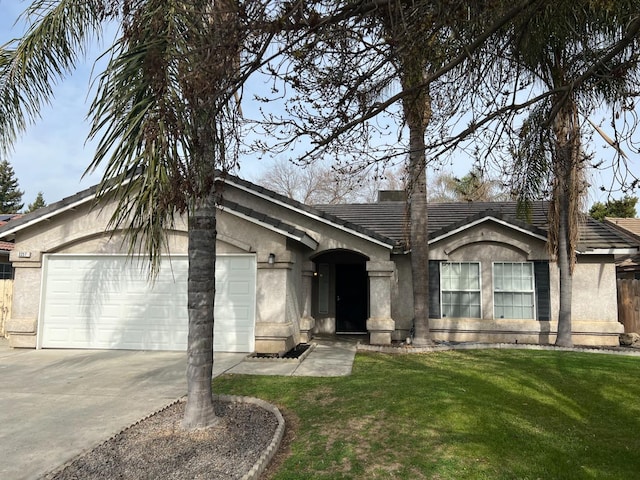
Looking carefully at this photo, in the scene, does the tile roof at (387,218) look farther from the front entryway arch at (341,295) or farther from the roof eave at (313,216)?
the front entryway arch at (341,295)

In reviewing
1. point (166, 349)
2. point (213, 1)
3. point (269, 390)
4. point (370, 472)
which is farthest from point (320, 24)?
point (166, 349)

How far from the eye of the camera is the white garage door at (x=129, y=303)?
1088 cm

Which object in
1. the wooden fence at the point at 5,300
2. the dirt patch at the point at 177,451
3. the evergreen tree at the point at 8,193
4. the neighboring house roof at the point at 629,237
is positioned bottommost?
the dirt patch at the point at 177,451

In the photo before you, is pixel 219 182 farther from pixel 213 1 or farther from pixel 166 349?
pixel 166 349

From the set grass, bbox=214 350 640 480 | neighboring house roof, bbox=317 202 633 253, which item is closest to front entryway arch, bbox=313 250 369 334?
neighboring house roof, bbox=317 202 633 253

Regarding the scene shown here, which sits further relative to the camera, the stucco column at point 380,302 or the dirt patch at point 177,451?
the stucco column at point 380,302

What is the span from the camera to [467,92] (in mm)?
5254

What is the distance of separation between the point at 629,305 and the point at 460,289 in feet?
20.1

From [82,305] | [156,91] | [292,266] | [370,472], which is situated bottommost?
[370,472]

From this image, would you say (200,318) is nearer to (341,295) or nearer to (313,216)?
(313,216)

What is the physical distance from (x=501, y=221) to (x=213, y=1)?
10.7 meters

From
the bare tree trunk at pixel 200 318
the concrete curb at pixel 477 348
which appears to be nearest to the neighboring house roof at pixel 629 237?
the concrete curb at pixel 477 348

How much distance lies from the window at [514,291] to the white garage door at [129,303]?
22.9 feet

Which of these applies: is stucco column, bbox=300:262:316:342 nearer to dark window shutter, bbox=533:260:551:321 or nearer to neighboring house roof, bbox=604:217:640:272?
dark window shutter, bbox=533:260:551:321
